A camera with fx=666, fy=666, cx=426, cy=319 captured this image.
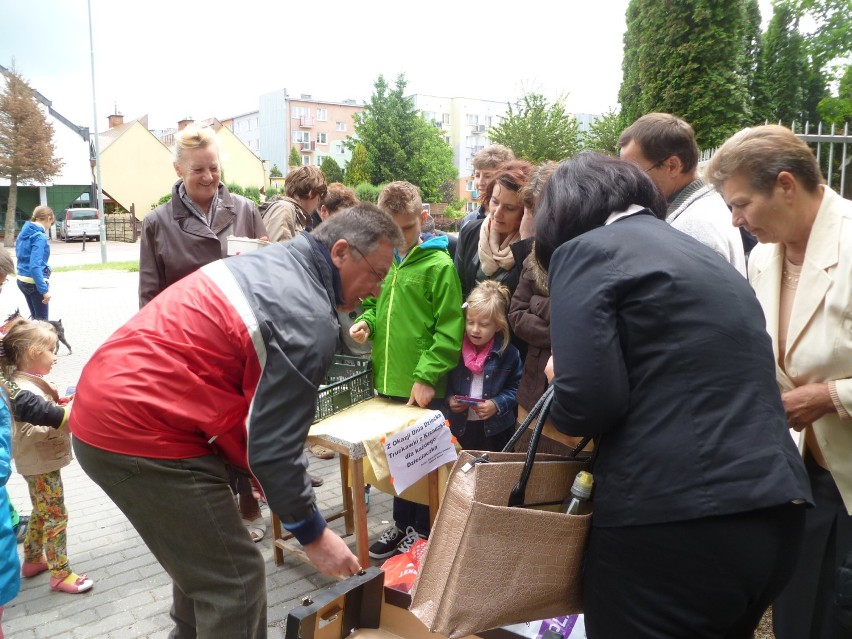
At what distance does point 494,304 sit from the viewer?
3.50 m

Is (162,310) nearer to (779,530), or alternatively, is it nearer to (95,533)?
(779,530)

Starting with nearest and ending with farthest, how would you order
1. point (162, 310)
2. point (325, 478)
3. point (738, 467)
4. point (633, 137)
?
point (738, 467) < point (162, 310) < point (633, 137) < point (325, 478)

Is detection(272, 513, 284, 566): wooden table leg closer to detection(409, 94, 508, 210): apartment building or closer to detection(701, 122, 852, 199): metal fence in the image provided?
detection(701, 122, 852, 199): metal fence

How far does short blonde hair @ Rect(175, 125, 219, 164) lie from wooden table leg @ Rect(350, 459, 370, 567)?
192cm

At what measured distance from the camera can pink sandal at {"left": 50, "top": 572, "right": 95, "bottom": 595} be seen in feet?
11.1

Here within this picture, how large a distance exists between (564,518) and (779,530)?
0.47 m

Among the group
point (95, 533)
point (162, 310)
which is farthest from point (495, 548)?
point (95, 533)

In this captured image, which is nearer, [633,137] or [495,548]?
[495,548]

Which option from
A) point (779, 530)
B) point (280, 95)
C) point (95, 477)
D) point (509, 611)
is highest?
point (280, 95)

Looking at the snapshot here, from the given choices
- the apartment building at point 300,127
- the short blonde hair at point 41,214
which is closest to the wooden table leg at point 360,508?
the short blonde hair at point 41,214

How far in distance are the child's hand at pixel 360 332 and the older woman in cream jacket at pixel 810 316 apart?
6.50 ft

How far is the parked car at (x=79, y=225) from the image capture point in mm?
36156

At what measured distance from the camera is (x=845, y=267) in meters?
2.04

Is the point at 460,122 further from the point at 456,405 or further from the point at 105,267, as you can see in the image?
the point at 456,405
